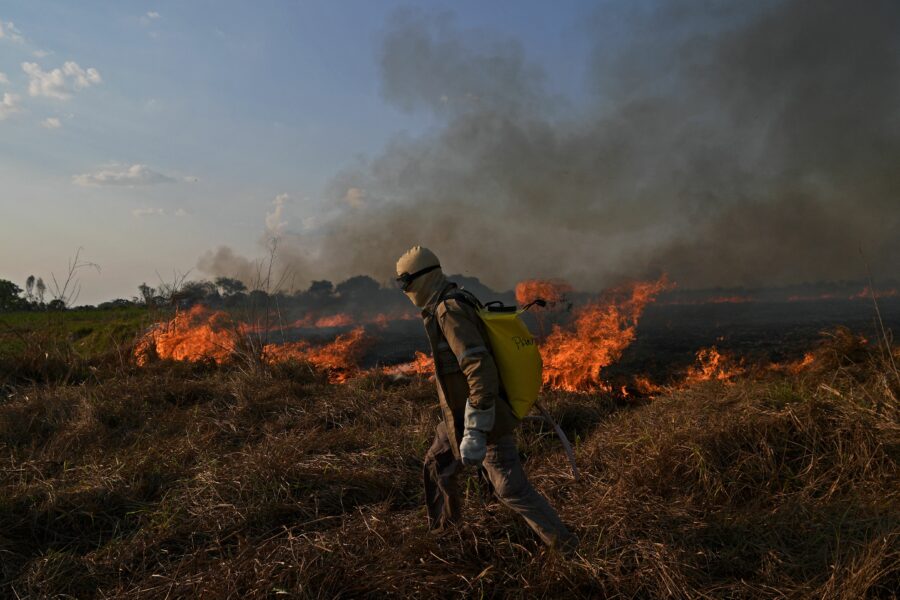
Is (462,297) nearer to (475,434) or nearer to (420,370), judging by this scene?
(475,434)

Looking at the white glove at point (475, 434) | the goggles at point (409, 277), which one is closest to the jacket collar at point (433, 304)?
the goggles at point (409, 277)

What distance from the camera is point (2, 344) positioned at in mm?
10977

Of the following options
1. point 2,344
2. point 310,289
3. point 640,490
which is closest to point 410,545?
point 640,490

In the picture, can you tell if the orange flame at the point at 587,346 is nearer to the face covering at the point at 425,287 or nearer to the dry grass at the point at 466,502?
the dry grass at the point at 466,502

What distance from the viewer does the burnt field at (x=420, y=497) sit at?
3008 millimetres

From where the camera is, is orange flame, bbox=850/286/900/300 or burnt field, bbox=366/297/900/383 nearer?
burnt field, bbox=366/297/900/383

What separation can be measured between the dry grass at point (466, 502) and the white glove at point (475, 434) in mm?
811

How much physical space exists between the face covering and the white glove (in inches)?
29.6

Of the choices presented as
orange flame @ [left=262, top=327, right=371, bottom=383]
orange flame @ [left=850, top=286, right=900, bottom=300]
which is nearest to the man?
orange flame @ [left=262, top=327, right=371, bottom=383]

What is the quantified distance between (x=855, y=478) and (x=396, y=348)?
11216 millimetres

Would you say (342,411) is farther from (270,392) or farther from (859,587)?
(859,587)

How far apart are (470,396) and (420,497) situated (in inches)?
79.9

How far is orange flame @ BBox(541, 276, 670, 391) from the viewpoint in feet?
27.3

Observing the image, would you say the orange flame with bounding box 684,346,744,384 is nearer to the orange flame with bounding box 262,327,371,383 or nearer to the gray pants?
the gray pants
